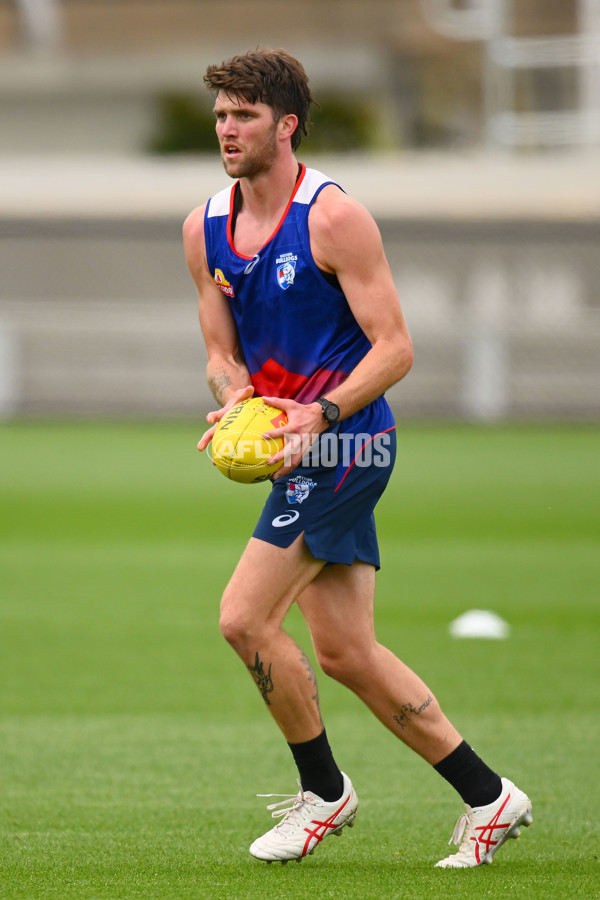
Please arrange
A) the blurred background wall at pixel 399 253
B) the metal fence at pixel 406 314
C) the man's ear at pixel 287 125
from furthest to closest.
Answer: the metal fence at pixel 406 314, the blurred background wall at pixel 399 253, the man's ear at pixel 287 125

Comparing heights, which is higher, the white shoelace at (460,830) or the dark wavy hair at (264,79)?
the dark wavy hair at (264,79)

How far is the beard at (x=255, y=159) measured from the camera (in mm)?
4047

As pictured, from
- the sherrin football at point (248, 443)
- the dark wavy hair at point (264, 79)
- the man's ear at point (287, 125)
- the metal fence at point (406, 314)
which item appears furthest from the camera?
the metal fence at point (406, 314)

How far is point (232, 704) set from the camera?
646cm

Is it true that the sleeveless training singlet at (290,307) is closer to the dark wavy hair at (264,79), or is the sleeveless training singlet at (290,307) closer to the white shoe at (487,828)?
the dark wavy hair at (264,79)

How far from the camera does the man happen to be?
3.97 m

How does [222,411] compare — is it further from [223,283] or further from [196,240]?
[196,240]

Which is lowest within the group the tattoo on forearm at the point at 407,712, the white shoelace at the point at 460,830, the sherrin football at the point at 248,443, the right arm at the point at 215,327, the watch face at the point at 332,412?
the white shoelace at the point at 460,830

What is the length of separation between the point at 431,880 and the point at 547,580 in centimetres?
625

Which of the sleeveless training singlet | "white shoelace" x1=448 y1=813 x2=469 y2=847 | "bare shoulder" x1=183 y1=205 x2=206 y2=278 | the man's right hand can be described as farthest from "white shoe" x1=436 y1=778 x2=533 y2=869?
"bare shoulder" x1=183 y1=205 x2=206 y2=278

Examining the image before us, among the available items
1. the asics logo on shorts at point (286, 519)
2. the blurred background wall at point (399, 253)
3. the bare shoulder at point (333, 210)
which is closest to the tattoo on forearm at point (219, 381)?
the asics logo on shorts at point (286, 519)

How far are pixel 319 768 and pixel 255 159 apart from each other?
1.93 metres

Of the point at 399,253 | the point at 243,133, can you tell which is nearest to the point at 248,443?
the point at 243,133

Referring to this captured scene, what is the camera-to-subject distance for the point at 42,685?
6.75m
